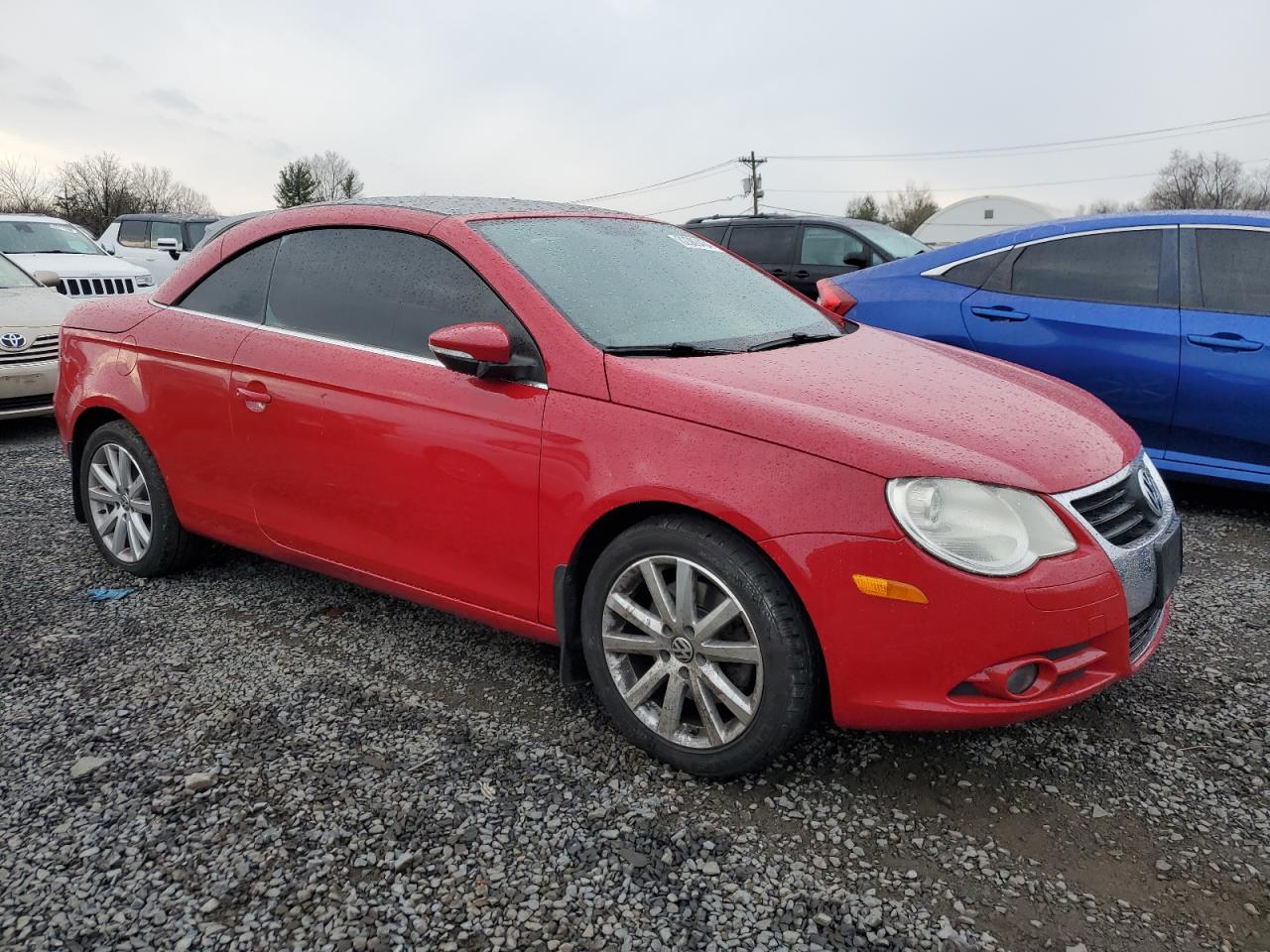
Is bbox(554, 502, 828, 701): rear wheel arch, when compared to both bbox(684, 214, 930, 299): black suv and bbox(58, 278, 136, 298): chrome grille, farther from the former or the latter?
bbox(58, 278, 136, 298): chrome grille

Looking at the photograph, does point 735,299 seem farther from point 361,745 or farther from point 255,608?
point 255,608

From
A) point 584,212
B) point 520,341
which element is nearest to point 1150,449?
point 584,212

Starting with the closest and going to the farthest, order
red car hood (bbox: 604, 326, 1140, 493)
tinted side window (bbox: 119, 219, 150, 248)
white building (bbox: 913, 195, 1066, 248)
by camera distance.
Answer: red car hood (bbox: 604, 326, 1140, 493), tinted side window (bbox: 119, 219, 150, 248), white building (bbox: 913, 195, 1066, 248)

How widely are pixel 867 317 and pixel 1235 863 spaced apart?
3.94m

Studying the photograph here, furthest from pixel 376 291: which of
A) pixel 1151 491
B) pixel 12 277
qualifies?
pixel 12 277

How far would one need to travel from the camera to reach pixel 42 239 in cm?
1219

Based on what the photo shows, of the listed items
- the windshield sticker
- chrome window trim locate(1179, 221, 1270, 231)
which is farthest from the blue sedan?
the windshield sticker

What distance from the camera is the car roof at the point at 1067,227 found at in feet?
16.2

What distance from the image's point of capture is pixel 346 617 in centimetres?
373

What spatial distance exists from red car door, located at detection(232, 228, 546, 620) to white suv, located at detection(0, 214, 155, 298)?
9.15 m

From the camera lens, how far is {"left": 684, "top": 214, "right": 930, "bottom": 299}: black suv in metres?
10.9

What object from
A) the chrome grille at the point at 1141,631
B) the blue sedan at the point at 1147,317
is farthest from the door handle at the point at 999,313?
the chrome grille at the point at 1141,631

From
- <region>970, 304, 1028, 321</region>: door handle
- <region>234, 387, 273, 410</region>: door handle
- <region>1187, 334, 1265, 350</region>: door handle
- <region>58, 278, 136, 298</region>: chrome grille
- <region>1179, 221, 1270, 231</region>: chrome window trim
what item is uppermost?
<region>58, 278, 136, 298</region>: chrome grille

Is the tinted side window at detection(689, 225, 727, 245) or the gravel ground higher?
the tinted side window at detection(689, 225, 727, 245)
